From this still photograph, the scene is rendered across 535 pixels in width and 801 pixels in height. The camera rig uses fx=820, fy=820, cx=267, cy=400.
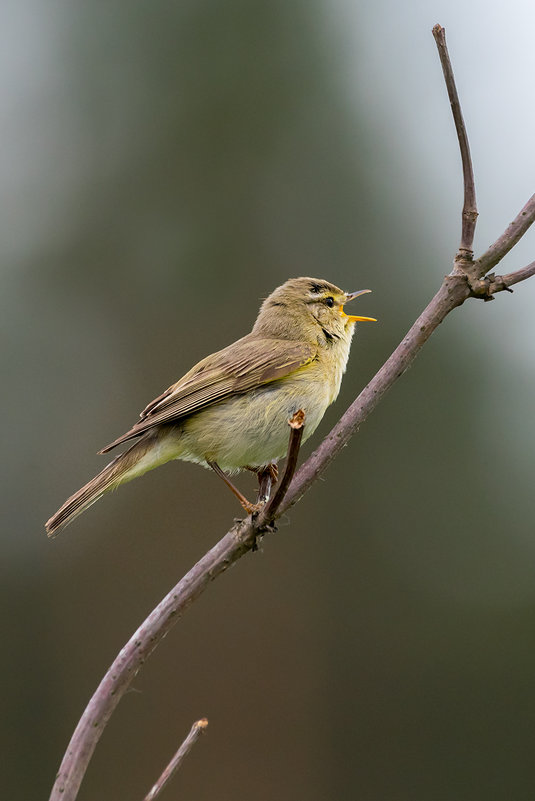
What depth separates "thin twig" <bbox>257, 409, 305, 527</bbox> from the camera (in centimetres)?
185

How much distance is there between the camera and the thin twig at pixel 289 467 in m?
1.85

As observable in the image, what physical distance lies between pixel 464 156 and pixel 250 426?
156cm

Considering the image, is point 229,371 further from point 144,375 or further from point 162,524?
point 144,375

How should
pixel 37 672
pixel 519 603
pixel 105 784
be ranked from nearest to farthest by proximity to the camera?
Answer: pixel 105 784 → pixel 37 672 → pixel 519 603

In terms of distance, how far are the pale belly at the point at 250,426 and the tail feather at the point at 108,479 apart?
16 centimetres

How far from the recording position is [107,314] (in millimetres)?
9602

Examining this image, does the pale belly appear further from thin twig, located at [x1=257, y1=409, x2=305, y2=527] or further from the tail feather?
thin twig, located at [x1=257, y1=409, x2=305, y2=527]

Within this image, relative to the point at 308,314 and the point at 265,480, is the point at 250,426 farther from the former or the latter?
the point at 308,314

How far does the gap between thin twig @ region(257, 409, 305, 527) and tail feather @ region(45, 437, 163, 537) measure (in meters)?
0.95

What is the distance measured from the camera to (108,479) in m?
3.04

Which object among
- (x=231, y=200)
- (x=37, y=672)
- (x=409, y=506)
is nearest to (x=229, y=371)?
(x=37, y=672)

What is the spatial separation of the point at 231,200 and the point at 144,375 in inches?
119

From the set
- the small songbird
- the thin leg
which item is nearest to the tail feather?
the small songbird

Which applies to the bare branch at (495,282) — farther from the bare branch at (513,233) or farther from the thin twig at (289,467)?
the thin twig at (289,467)
